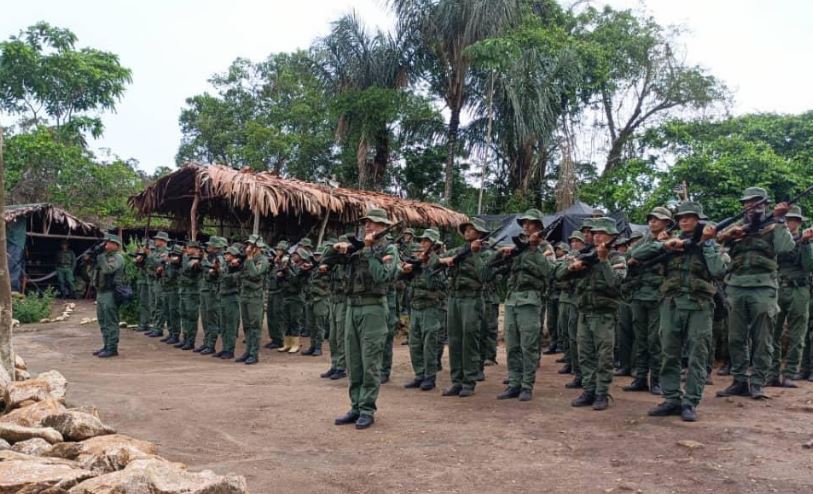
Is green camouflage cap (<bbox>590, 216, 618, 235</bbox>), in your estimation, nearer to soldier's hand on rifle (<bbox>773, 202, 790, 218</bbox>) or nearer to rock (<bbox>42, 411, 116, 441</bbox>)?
soldier's hand on rifle (<bbox>773, 202, 790, 218</bbox>)

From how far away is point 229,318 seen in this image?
10.7m

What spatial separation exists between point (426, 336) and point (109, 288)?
5416 millimetres

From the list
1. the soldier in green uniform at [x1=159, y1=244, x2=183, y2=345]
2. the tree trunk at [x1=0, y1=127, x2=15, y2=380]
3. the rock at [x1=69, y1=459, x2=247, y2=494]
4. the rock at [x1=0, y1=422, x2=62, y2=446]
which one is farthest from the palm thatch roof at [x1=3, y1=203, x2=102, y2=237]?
the rock at [x1=69, y1=459, x2=247, y2=494]

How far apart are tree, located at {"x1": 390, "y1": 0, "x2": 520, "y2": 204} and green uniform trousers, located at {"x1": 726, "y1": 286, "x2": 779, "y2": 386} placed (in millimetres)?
13061

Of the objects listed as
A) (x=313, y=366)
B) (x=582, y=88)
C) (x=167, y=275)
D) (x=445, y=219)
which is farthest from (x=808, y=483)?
(x=582, y=88)

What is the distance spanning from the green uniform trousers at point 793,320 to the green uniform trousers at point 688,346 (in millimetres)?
2325

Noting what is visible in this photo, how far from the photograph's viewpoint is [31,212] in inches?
738

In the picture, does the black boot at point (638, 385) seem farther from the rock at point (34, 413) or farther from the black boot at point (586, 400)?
the rock at point (34, 413)

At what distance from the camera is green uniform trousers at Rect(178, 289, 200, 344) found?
11.8 meters

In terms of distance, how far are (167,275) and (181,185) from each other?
363 centimetres

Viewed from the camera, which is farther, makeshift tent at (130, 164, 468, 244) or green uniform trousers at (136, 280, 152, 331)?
green uniform trousers at (136, 280, 152, 331)

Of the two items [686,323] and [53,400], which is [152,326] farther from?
[686,323]

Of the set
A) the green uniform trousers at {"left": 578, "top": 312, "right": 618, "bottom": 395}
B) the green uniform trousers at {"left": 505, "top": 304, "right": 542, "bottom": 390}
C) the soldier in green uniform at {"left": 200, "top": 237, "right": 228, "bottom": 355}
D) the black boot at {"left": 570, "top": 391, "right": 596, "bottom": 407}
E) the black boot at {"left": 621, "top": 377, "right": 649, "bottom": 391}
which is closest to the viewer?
the green uniform trousers at {"left": 578, "top": 312, "right": 618, "bottom": 395}

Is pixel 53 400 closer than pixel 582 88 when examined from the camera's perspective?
Yes
